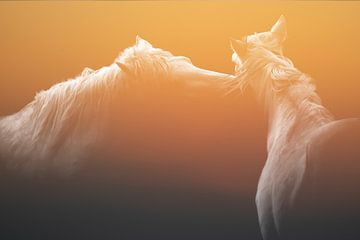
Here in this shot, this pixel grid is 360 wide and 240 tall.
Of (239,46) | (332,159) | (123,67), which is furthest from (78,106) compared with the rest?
(332,159)

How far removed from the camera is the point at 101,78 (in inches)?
80.5

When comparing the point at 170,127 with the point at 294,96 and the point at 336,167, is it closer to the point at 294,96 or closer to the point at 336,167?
the point at 294,96

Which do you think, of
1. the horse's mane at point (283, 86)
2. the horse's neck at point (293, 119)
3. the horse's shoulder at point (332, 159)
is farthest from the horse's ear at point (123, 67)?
the horse's shoulder at point (332, 159)

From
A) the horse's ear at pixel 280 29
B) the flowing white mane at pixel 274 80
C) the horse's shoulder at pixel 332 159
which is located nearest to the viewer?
the horse's shoulder at pixel 332 159

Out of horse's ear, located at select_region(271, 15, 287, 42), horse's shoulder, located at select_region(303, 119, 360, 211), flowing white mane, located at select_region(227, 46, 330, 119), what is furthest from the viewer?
horse's ear, located at select_region(271, 15, 287, 42)

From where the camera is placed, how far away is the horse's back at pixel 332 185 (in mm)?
1804

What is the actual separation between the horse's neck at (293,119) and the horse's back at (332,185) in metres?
0.05

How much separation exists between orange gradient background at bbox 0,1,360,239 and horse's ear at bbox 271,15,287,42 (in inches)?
Result: 1.7

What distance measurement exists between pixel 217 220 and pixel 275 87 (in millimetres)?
508

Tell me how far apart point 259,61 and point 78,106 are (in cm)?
66

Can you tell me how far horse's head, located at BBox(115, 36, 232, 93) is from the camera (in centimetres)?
199

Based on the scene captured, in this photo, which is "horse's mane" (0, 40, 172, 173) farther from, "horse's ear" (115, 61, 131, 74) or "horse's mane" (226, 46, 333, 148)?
"horse's mane" (226, 46, 333, 148)

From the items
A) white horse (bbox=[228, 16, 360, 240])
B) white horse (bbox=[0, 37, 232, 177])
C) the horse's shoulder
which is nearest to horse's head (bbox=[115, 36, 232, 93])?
white horse (bbox=[0, 37, 232, 177])

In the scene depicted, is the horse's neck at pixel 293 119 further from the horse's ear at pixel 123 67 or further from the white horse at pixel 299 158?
the horse's ear at pixel 123 67
